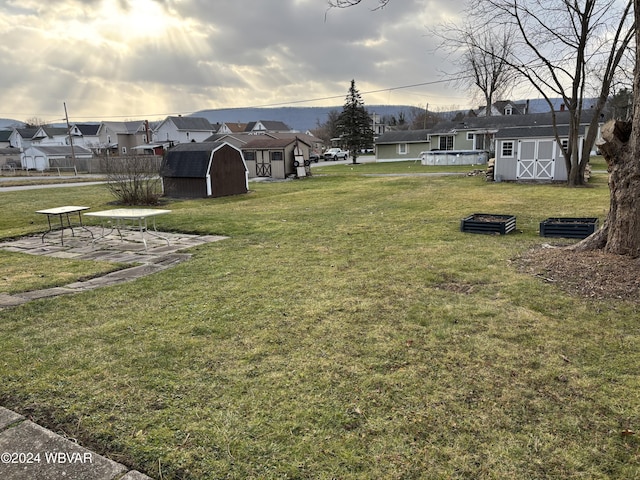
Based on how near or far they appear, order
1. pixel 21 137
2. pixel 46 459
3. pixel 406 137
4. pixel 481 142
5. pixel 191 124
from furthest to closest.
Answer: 1. pixel 21 137
2. pixel 191 124
3. pixel 406 137
4. pixel 481 142
5. pixel 46 459

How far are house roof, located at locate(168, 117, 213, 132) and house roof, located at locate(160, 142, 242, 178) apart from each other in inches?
1849

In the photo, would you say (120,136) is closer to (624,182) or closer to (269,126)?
(269,126)

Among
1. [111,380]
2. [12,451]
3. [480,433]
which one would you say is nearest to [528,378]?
[480,433]

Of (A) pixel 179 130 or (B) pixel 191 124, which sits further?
(B) pixel 191 124

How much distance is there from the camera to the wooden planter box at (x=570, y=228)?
8.81 metres

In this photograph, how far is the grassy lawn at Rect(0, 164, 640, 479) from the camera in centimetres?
270

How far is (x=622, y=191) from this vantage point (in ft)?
20.8

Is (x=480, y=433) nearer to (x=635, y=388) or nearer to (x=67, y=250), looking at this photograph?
(x=635, y=388)

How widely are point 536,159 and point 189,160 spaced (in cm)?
1749

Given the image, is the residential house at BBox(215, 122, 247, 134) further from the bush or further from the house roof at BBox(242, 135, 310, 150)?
the bush

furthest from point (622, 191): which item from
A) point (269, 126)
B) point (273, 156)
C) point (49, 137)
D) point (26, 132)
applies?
point (26, 132)

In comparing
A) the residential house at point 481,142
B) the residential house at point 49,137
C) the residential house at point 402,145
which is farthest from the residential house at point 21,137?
the residential house at point 481,142

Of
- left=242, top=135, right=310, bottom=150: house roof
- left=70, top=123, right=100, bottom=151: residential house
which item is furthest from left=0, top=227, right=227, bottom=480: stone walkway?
left=70, top=123, right=100, bottom=151: residential house

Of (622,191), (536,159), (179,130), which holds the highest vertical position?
(179,130)
